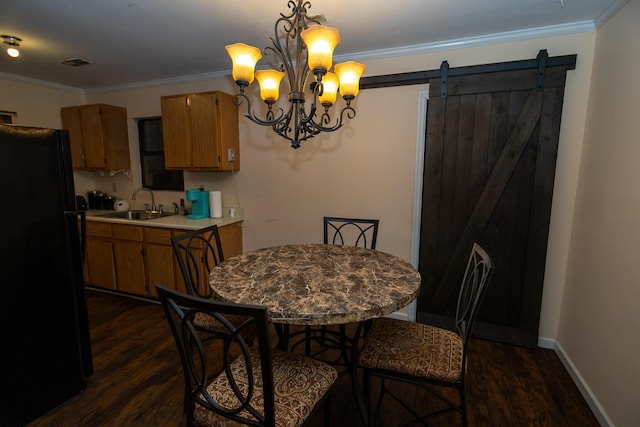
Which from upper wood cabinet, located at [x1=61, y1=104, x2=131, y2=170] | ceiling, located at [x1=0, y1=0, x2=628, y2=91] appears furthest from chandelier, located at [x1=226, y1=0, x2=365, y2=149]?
upper wood cabinet, located at [x1=61, y1=104, x2=131, y2=170]

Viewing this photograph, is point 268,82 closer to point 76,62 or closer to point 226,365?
point 226,365

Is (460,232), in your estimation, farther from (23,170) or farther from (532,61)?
(23,170)

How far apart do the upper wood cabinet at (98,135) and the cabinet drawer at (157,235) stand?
113 centimetres

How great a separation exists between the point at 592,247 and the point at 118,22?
3.44 metres

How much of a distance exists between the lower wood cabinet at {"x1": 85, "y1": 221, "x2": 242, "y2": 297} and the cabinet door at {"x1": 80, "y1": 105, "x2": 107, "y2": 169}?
2.56 ft

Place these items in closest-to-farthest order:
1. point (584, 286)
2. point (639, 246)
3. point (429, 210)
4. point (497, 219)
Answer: point (639, 246) → point (584, 286) → point (497, 219) → point (429, 210)

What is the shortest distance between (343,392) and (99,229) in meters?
2.99

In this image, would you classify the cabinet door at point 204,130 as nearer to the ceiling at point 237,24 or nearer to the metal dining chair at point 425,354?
the ceiling at point 237,24

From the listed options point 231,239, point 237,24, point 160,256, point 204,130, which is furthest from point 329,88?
point 160,256

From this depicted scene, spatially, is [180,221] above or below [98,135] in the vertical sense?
below

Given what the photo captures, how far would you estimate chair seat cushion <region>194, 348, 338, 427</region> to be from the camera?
1115mm

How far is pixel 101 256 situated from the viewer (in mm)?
3314

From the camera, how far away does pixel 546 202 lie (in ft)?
7.48

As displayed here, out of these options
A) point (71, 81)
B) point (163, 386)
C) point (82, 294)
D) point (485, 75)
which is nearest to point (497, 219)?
point (485, 75)
